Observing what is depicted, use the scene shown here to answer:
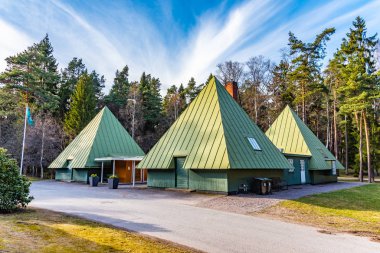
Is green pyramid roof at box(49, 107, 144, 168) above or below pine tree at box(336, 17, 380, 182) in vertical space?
below

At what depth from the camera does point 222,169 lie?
1570 cm

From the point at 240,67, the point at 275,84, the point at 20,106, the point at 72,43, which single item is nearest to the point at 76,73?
the point at 20,106

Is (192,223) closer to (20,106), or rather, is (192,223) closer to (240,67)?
(240,67)

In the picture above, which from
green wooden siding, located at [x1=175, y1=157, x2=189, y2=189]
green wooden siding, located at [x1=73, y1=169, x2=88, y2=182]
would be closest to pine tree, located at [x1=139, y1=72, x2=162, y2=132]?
green wooden siding, located at [x1=73, y1=169, x2=88, y2=182]

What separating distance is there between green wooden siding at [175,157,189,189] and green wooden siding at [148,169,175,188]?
0.39 m

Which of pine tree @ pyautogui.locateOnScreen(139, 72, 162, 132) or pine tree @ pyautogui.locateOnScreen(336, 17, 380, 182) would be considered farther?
pine tree @ pyautogui.locateOnScreen(139, 72, 162, 132)

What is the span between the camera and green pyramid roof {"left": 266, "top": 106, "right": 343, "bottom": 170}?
24619mm

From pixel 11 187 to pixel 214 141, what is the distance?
33.6 ft

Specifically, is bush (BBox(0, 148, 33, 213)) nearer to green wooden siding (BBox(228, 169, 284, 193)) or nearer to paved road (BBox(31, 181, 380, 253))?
paved road (BBox(31, 181, 380, 253))

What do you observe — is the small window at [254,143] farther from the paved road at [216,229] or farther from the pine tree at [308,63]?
the pine tree at [308,63]

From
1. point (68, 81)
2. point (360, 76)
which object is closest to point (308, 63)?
point (360, 76)

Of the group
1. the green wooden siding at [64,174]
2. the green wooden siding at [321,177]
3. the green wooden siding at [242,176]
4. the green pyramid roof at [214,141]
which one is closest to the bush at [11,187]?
the green pyramid roof at [214,141]

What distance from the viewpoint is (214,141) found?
55.9 feet

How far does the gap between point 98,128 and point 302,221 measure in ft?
74.7
